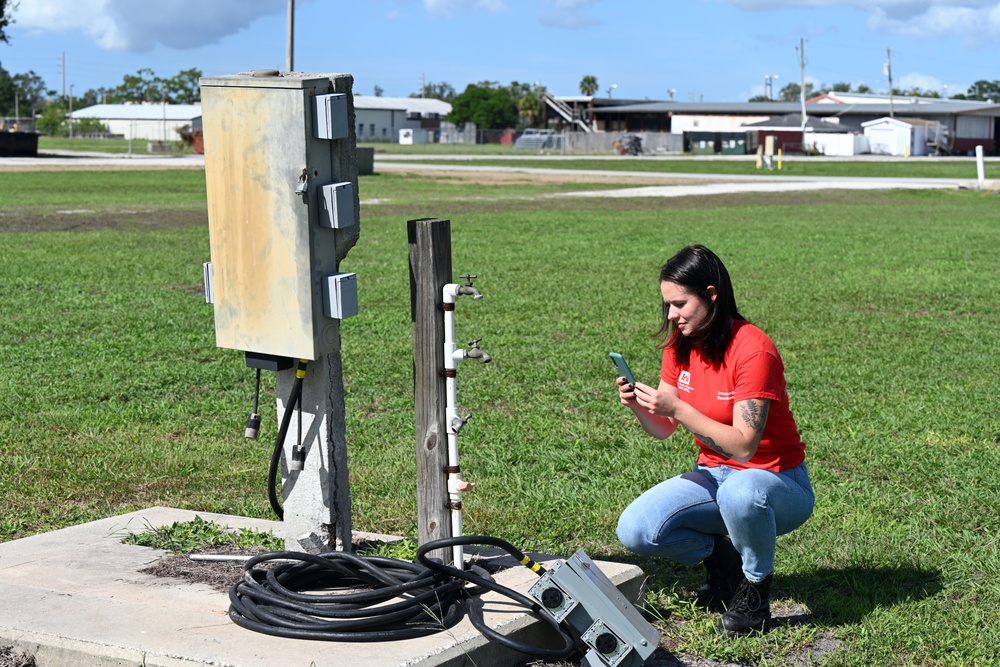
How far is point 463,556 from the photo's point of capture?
4.35 meters

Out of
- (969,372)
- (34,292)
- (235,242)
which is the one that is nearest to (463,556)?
(235,242)

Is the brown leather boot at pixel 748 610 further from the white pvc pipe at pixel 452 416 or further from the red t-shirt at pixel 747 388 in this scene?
the white pvc pipe at pixel 452 416

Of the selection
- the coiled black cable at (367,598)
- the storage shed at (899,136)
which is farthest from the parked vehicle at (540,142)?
the coiled black cable at (367,598)

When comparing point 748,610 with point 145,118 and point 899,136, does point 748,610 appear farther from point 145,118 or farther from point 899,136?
point 145,118

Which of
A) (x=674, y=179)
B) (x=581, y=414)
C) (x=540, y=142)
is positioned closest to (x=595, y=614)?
(x=581, y=414)

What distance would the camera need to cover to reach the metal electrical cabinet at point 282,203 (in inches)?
155

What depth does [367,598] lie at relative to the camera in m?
3.82

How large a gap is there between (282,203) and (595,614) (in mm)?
1675

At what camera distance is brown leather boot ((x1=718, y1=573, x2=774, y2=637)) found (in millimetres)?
4168

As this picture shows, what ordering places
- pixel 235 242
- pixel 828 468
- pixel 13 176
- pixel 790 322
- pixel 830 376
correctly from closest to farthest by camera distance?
pixel 235 242
pixel 828 468
pixel 830 376
pixel 790 322
pixel 13 176

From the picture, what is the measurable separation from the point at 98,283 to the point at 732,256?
7868mm

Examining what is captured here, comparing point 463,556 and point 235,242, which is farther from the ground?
point 235,242

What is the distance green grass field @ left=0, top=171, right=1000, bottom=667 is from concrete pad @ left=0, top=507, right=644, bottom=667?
0.67m

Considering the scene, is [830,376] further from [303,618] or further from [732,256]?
[732,256]
